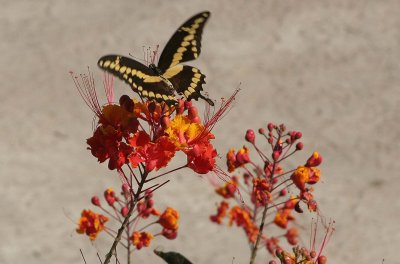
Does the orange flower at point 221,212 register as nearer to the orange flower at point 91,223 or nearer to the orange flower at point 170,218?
the orange flower at point 170,218

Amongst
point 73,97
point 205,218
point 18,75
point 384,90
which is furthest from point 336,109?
→ point 18,75

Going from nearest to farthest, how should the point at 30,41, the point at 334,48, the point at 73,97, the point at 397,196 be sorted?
the point at 397,196 → the point at 73,97 → the point at 30,41 → the point at 334,48

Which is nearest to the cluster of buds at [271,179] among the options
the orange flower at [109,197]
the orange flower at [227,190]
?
the orange flower at [227,190]

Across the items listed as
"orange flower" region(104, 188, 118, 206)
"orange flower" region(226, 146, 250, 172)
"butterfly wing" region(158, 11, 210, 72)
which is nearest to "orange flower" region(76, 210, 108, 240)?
"orange flower" region(104, 188, 118, 206)

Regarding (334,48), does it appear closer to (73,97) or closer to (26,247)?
(73,97)

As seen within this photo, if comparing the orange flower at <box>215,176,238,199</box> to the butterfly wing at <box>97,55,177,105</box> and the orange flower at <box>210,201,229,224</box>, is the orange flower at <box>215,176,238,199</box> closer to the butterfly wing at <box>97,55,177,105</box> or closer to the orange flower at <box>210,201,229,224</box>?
the orange flower at <box>210,201,229,224</box>

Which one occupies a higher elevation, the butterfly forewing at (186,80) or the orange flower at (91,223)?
the butterfly forewing at (186,80)

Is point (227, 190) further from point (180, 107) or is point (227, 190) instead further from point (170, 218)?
point (180, 107)
